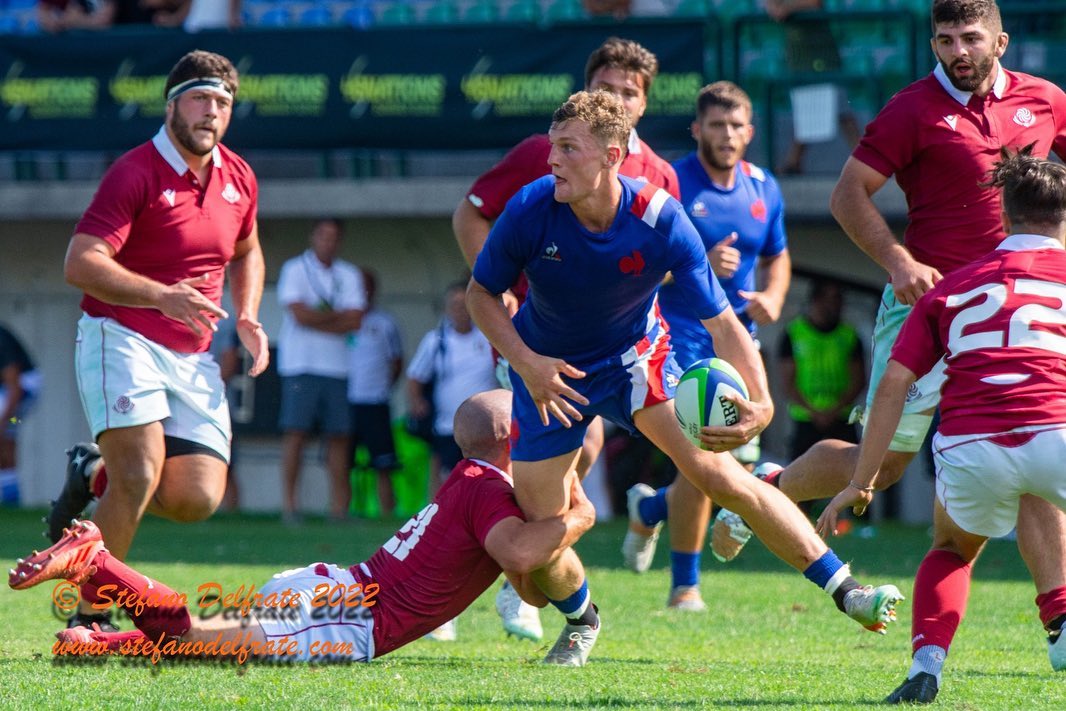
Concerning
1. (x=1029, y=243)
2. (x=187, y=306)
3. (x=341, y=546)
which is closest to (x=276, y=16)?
(x=341, y=546)

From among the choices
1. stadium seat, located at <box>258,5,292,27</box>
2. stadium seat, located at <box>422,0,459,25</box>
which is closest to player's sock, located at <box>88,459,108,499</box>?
stadium seat, located at <box>422,0,459,25</box>

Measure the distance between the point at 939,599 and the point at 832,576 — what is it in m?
0.68

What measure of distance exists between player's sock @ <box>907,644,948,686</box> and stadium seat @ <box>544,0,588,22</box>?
427 inches

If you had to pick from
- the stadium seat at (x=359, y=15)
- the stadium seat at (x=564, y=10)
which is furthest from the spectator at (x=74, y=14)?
the stadium seat at (x=564, y=10)

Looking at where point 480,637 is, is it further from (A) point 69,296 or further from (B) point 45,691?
(A) point 69,296

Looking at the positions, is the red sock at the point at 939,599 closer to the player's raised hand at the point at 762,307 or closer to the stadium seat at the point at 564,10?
the player's raised hand at the point at 762,307

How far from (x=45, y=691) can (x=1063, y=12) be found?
10.4m

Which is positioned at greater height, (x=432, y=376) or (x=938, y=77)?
(x=938, y=77)

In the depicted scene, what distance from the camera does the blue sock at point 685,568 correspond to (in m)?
7.87

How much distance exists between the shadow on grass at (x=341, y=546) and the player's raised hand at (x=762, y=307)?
8.11 ft

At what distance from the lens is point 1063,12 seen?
12375 millimetres

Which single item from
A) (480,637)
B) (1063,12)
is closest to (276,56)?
(1063,12)

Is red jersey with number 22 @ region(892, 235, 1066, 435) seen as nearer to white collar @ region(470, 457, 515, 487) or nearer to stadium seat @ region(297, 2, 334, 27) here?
white collar @ region(470, 457, 515, 487)

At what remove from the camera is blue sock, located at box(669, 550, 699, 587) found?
25.8 ft
